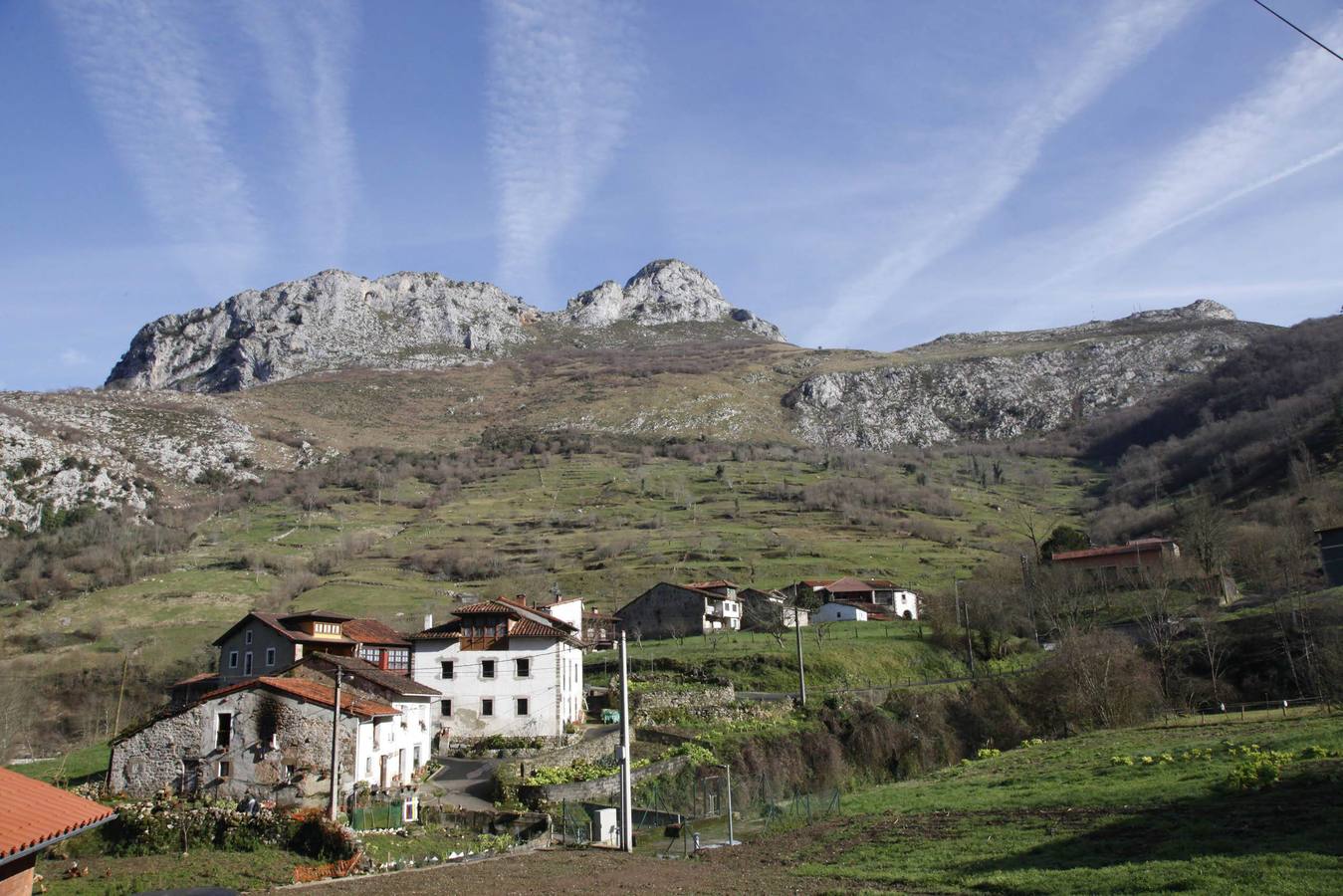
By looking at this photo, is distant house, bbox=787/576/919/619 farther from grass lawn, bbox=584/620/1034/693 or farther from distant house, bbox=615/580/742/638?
grass lawn, bbox=584/620/1034/693

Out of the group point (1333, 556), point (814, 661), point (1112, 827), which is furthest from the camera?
point (1333, 556)

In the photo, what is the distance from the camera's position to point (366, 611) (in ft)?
293

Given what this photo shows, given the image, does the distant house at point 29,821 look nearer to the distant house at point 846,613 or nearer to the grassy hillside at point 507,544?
the grassy hillside at point 507,544

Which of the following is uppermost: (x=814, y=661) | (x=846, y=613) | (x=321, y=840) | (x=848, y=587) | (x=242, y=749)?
(x=848, y=587)

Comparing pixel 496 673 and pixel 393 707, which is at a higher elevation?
pixel 496 673

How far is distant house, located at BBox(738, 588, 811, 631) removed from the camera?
82.1 metres

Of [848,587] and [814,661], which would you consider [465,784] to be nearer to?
[814,661]

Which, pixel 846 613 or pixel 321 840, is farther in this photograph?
pixel 846 613

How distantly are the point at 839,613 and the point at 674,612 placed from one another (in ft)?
58.1

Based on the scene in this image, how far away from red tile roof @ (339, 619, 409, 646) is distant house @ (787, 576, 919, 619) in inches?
1841

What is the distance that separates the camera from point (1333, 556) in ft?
211

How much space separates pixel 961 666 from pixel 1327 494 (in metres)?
51.0

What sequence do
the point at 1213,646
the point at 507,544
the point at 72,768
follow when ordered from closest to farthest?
the point at 72,768
the point at 1213,646
the point at 507,544

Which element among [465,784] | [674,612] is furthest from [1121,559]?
[465,784]
